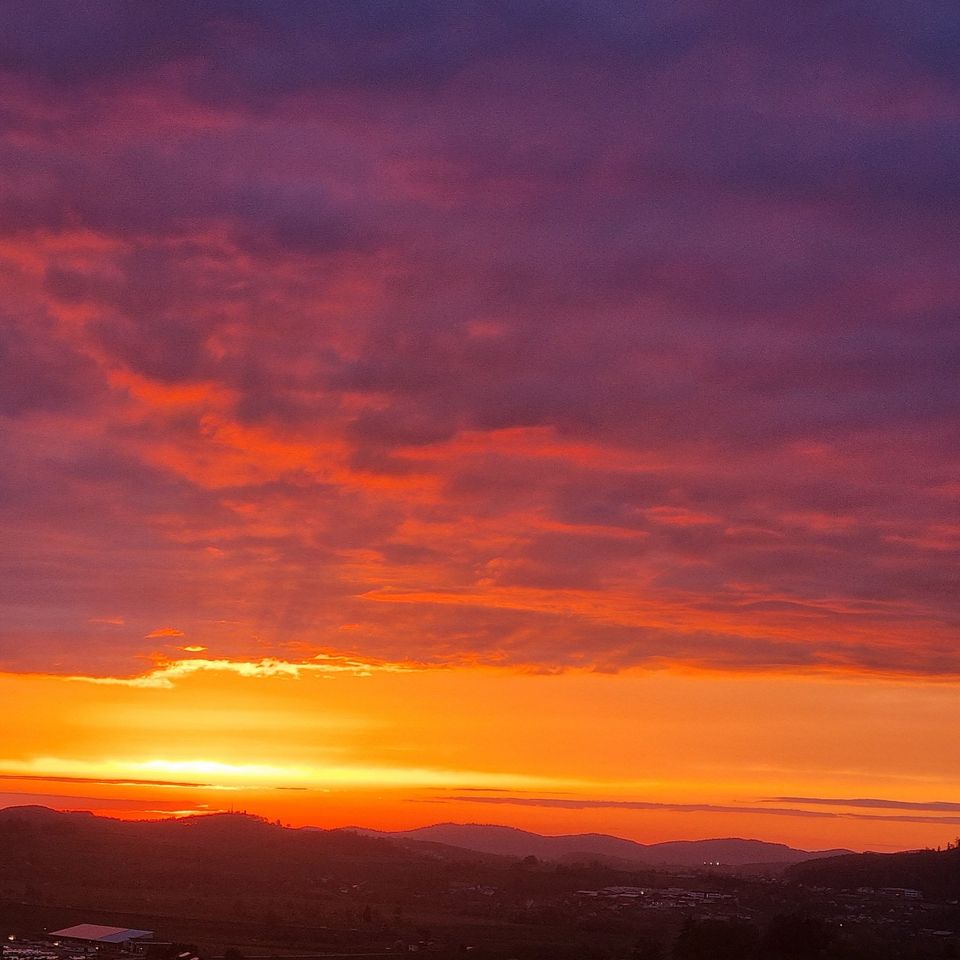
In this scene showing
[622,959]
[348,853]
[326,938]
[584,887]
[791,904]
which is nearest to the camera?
[622,959]

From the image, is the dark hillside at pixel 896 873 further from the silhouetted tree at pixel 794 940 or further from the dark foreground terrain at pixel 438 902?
the silhouetted tree at pixel 794 940

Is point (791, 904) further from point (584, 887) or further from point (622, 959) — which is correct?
point (622, 959)

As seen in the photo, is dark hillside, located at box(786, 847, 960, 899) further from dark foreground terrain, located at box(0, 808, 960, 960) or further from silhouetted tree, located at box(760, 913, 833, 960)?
silhouetted tree, located at box(760, 913, 833, 960)

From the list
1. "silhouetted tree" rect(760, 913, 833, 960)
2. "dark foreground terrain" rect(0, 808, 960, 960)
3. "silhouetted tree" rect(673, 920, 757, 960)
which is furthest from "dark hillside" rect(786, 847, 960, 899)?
"silhouetted tree" rect(673, 920, 757, 960)

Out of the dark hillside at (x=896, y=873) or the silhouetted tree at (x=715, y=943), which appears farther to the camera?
the dark hillside at (x=896, y=873)

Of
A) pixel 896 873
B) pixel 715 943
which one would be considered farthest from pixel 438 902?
pixel 715 943

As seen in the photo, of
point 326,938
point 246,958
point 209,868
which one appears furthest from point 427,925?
point 209,868

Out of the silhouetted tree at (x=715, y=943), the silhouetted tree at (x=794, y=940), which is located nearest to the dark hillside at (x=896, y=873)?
the silhouetted tree at (x=794, y=940)

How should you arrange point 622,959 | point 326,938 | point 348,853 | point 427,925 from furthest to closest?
point 348,853
point 427,925
point 326,938
point 622,959

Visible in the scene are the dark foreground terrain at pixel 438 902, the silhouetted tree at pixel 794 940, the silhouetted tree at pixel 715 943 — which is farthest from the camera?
the dark foreground terrain at pixel 438 902
